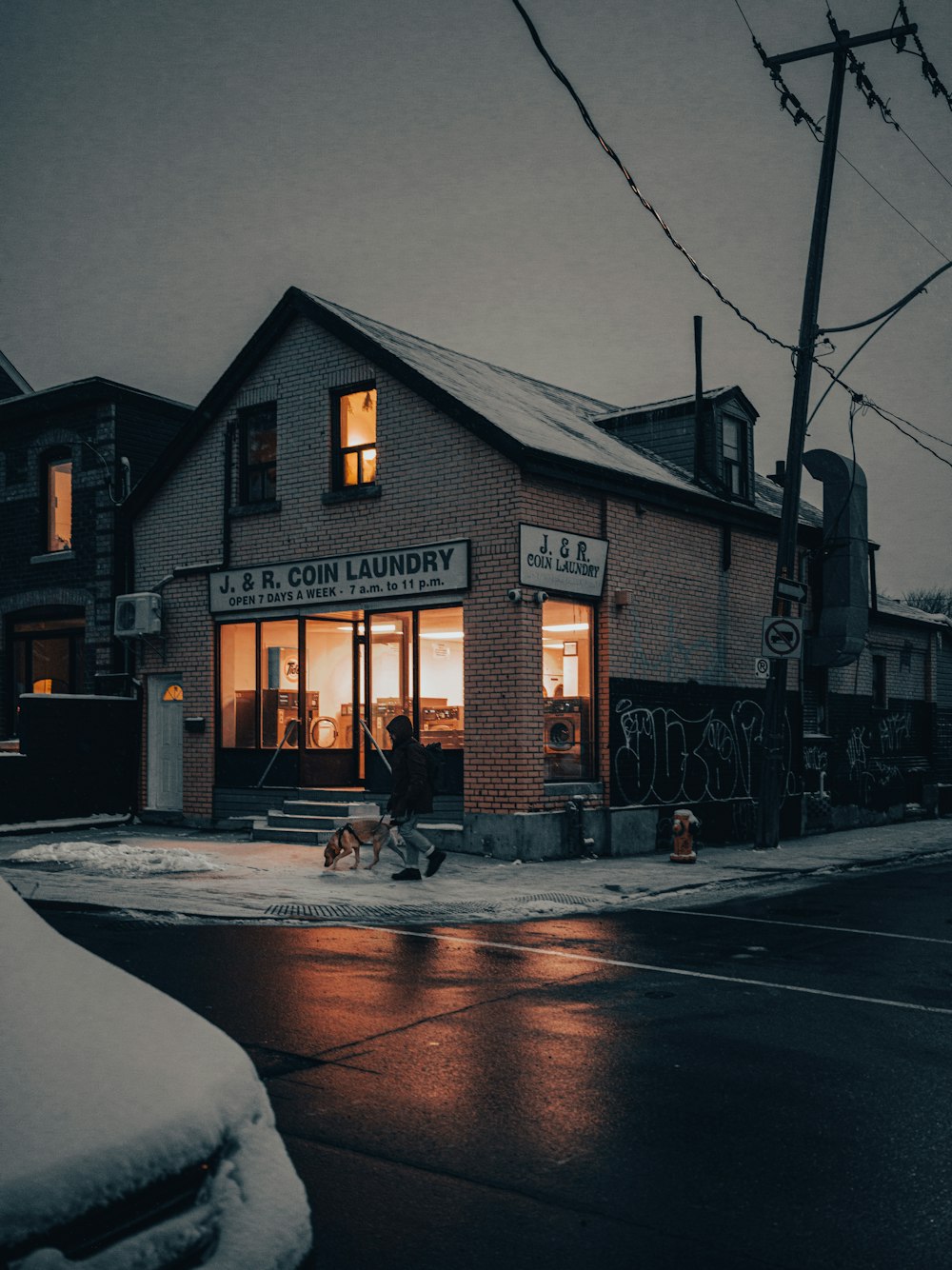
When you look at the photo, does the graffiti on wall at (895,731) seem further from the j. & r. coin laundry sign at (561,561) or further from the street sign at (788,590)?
the j. & r. coin laundry sign at (561,561)

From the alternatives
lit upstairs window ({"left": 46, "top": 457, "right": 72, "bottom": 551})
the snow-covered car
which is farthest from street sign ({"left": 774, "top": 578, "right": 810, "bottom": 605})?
the snow-covered car

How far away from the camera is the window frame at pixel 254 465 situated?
60.2 feet

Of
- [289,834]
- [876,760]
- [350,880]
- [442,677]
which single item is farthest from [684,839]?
[876,760]

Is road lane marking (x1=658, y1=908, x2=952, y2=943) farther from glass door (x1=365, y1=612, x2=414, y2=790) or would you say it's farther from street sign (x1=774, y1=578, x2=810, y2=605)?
glass door (x1=365, y1=612, x2=414, y2=790)

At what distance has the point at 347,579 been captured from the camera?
1705 centimetres

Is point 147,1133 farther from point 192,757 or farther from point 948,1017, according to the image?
point 192,757

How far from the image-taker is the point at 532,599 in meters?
15.4

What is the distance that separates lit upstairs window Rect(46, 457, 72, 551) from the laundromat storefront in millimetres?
4018

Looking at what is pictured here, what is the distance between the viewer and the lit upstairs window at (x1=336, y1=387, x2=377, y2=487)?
17.2 metres

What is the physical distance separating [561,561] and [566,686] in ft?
5.57

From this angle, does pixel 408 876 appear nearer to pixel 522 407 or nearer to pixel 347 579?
pixel 347 579

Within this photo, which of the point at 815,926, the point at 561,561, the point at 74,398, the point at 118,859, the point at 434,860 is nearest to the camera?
the point at 815,926

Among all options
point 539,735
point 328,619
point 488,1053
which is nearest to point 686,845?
point 539,735

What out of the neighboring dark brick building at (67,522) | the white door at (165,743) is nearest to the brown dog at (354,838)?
the white door at (165,743)
